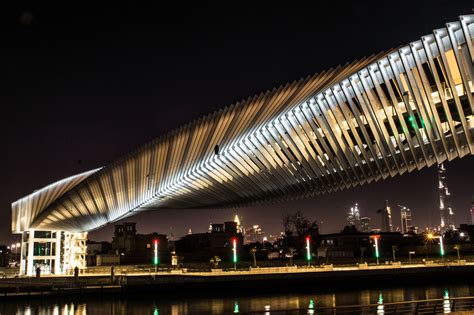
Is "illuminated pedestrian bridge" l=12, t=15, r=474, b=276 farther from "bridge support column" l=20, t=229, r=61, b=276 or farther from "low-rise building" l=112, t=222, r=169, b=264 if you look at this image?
"low-rise building" l=112, t=222, r=169, b=264

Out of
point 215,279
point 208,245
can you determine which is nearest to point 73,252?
point 215,279

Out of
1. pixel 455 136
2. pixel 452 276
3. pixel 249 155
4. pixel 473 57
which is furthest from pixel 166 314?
pixel 452 276

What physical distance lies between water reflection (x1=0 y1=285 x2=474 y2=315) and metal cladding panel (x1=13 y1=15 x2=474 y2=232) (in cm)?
703

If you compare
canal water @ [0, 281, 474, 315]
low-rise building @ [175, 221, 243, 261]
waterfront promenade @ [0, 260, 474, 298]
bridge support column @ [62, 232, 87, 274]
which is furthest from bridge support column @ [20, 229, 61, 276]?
low-rise building @ [175, 221, 243, 261]

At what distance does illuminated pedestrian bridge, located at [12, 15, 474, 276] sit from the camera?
1816 centimetres

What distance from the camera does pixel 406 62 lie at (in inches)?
715

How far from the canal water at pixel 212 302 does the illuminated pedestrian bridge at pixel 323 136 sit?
22.9 ft

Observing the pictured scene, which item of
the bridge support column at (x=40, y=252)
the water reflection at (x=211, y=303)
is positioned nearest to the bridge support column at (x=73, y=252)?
the bridge support column at (x=40, y=252)

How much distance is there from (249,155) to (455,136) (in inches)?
423

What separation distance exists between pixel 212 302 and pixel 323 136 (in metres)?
18.6

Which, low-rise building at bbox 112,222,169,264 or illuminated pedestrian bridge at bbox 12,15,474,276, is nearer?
illuminated pedestrian bridge at bbox 12,15,474,276

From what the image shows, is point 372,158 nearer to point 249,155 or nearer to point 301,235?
point 249,155

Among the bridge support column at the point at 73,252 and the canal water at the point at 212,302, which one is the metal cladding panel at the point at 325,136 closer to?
the canal water at the point at 212,302

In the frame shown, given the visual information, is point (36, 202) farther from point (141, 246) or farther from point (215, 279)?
point (141, 246)
